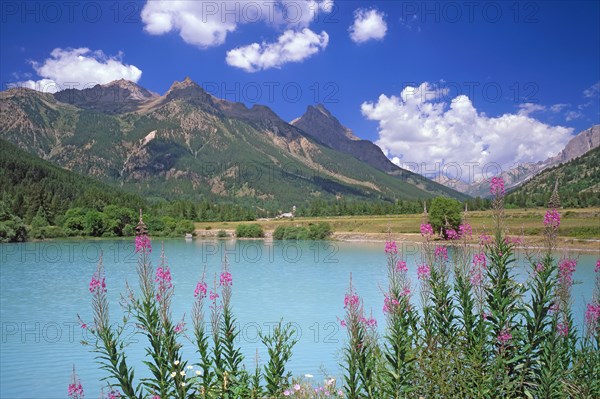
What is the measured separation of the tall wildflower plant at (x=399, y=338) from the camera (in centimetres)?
710

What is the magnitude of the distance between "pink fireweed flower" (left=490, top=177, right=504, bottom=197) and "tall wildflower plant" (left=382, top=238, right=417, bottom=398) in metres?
1.99

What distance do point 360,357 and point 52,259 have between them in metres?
73.8

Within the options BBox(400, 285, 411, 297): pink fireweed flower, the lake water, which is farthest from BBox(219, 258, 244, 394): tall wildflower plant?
BBox(400, 285, 411, 297): pink fireweed flower

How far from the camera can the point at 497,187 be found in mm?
7621

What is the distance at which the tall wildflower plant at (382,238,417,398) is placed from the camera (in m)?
7.10

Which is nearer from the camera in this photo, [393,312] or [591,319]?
[393,312]

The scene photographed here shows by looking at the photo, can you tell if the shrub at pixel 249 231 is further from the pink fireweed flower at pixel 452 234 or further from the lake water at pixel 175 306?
the pink fireweed flower at pixel 452 234

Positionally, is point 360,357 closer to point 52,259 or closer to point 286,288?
point 286,288

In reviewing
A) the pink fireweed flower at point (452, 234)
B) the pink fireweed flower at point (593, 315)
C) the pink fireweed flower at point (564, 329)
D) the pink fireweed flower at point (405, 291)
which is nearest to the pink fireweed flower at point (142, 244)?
the pink fireweed flower at point (405, 291)

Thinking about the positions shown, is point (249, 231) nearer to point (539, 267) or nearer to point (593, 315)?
point (593, 315)

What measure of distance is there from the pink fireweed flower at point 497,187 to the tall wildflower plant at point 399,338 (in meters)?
1.99

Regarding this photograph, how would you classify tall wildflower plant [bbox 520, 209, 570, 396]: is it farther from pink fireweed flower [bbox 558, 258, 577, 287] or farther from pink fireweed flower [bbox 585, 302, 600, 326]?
pink fireweed flower [bbox 585, 302, 600, 326]

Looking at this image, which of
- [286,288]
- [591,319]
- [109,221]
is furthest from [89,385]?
[109,221]

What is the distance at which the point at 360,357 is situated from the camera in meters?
7.10
